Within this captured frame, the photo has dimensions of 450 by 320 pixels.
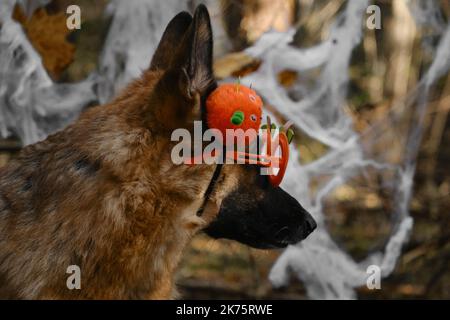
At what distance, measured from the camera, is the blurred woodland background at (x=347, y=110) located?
451 centimetres

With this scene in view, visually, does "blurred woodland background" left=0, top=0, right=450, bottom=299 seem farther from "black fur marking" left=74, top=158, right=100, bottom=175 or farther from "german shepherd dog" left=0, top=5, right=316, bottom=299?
"black fur marking" left=74, top=158, right=100, bottom=175

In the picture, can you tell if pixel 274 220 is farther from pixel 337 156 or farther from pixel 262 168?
pixel 337 156

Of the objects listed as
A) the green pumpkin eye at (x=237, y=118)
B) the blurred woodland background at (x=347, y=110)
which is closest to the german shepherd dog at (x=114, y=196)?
the green pumpkin eye at (x=237, y=118)

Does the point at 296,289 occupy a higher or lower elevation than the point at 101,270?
lower

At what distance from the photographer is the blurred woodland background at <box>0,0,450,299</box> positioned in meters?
4.51

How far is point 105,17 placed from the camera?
4.65 m

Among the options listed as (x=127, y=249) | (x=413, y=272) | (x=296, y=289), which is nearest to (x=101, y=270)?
(x=127, y=249)

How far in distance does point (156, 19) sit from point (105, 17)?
1.34ft

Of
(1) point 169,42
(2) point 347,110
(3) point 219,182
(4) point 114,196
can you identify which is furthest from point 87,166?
(2) point 347,110

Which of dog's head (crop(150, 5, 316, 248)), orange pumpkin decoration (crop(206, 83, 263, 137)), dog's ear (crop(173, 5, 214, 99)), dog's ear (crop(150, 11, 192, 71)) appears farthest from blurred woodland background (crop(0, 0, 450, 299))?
dog's ear (crop(173, 5, 214, 99))

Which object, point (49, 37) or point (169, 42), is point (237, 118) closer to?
point (169, 42)

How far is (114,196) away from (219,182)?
1.55 feet

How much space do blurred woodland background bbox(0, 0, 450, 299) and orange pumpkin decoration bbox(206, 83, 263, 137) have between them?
1.64m

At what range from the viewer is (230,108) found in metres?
2.62
